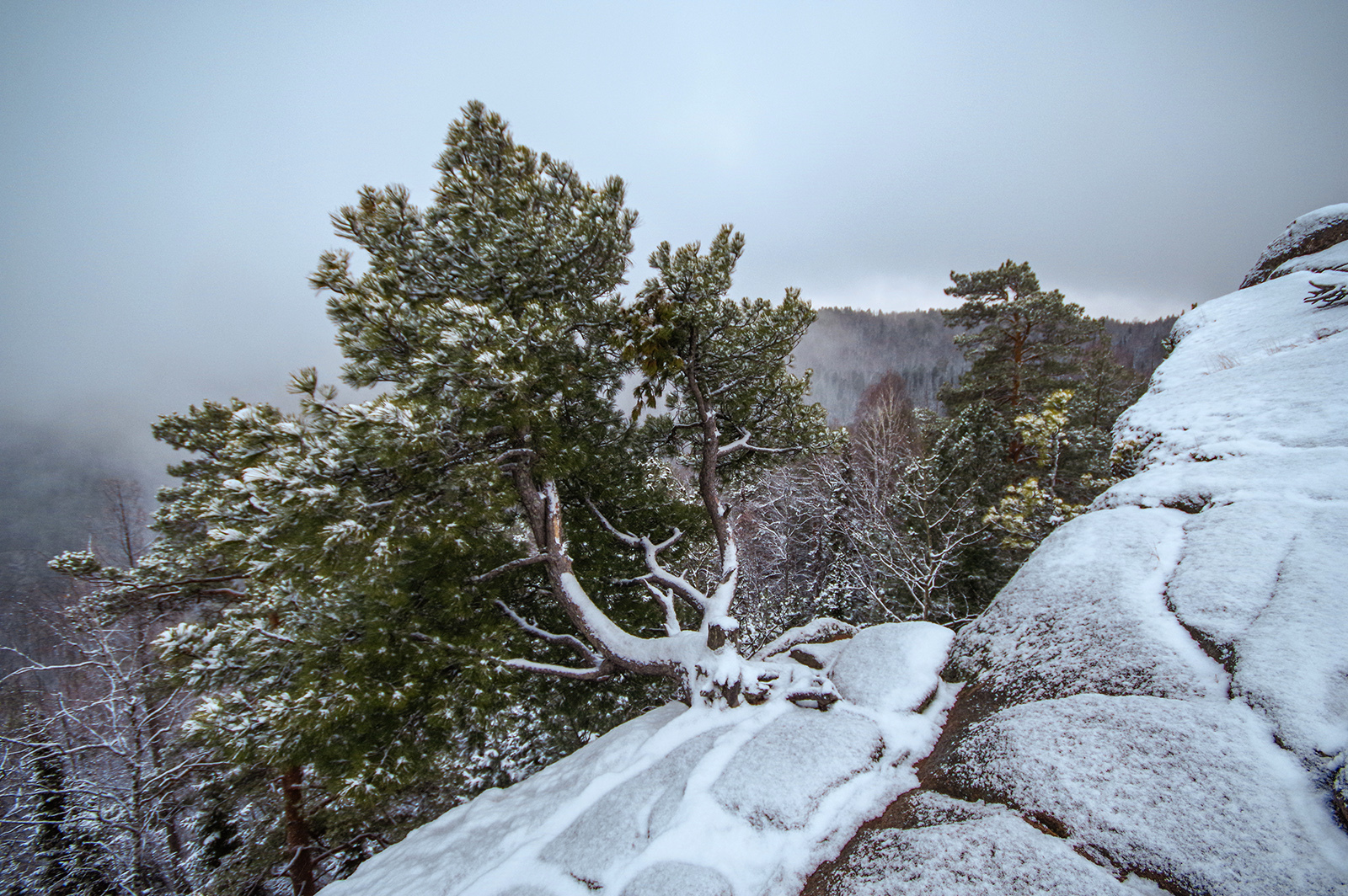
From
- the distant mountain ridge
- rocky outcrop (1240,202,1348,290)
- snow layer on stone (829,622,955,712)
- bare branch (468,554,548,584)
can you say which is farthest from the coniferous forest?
the distant mountain ridge

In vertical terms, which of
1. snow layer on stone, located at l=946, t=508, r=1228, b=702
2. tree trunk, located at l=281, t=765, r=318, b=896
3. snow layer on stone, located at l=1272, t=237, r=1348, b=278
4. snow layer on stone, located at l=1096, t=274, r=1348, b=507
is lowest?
tree trunk, located at l=281, t=765, r=318, b=896

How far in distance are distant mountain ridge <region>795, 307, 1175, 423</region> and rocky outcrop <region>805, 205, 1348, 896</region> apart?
1991 inches

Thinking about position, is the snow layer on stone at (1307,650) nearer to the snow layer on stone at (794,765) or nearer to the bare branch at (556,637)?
the snow layer on stone at (794,765)

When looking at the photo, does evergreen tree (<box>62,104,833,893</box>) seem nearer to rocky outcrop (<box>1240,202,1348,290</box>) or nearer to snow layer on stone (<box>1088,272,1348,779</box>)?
snow layer on stone (<box>1088,272,1348,779</box>)

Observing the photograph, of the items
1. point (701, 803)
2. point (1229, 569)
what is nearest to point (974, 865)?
point (701, 803)

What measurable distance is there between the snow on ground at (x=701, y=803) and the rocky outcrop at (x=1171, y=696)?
23 centimetres

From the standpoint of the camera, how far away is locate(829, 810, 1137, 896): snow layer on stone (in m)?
1.98

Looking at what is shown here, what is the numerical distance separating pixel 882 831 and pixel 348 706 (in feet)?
15.6

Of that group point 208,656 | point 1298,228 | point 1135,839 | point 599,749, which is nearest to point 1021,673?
point 1135,839

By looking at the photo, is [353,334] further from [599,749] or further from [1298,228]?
[1298,228]

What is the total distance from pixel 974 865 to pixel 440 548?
5.46 meters

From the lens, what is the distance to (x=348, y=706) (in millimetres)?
4266

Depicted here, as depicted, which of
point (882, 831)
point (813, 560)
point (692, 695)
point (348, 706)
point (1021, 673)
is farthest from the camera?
point (813, 560)

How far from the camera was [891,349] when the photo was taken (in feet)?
241
